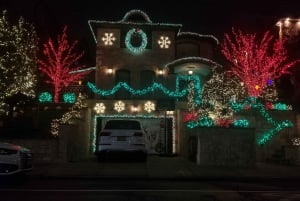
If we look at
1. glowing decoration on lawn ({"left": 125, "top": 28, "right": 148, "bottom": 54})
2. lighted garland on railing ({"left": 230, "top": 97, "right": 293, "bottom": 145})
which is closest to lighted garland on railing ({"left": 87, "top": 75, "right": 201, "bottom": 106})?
glowing decoration on lawn ({"left": 125, "top": 28, "right": 148, "bottom": 54})

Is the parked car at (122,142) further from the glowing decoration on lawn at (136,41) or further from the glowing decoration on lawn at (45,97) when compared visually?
the glowing decoration on lawn at (136,41)

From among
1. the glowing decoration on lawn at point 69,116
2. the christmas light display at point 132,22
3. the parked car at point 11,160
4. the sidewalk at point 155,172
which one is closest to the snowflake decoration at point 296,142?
the sidewalk at point 155,172

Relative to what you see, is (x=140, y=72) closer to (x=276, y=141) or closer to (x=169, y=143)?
(x=169, y=143)

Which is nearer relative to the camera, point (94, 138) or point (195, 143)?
point (195, 143)

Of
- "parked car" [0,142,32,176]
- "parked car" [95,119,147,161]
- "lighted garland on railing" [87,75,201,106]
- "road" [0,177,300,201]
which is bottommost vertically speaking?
"road" [0,177,300,201]

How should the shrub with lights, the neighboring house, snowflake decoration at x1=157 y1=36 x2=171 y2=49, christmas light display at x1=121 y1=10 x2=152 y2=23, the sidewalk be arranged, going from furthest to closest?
christmas light display at x1=121 y1=10 x2=152 y2=23, snowflake decoration at x1=157 y1=36 x2=171 y2=49, the neighboring house, the shrub with lights, the sidewalk

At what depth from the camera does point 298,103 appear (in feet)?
79.9

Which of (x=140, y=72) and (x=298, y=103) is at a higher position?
(x=140, y=72)

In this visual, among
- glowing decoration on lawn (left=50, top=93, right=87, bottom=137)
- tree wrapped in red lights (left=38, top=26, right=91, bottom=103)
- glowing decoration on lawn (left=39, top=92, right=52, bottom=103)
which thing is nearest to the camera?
glowing decoration on lawn (left=50, top=93, right=87, bottom=137)

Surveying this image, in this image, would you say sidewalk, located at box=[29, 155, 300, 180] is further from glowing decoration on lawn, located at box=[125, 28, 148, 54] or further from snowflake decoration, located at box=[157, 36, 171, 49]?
snowflake decoration, located at box=[157, 36, 171, 49]

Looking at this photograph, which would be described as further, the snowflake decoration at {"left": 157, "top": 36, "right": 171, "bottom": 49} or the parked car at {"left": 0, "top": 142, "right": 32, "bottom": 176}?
the snowflake decoration at {"left": 157, "top": 36, "right": 171, "bottom": 49}

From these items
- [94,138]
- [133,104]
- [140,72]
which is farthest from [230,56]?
[94,138]

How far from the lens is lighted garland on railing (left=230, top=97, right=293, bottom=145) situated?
21.9 meters

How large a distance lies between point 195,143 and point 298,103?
9082 millimetres
